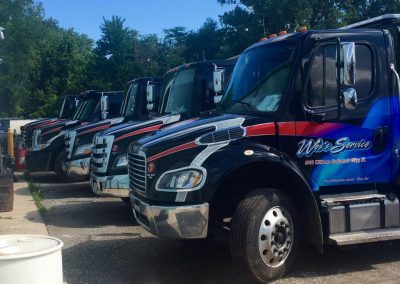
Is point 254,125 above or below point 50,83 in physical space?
below

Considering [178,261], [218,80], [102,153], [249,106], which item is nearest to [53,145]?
[102,153]

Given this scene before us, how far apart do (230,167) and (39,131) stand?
34.0 feet

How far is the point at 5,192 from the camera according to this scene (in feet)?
33.1

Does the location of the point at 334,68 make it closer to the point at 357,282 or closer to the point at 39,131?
the point at 357,282

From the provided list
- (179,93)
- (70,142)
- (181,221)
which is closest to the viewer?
(181,221)

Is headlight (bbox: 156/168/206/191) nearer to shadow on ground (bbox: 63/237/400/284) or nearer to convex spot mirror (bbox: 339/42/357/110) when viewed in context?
shadow on ground (bbox: 63/237/400/284)

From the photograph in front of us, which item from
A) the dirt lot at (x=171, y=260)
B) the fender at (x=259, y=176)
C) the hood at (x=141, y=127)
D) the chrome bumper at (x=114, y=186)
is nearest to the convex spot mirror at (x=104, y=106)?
the hood at (x=141, y=127)

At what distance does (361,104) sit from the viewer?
5875mm

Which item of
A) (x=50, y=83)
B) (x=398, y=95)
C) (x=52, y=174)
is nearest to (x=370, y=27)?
(x=398, y=95)

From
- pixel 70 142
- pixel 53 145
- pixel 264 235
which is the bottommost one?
pixel 264 235

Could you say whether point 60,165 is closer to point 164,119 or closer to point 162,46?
point 164,119

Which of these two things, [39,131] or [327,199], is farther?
[39,131]

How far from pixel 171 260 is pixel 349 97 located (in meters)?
2.86

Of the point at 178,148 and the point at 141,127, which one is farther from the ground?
the point at 141,127
